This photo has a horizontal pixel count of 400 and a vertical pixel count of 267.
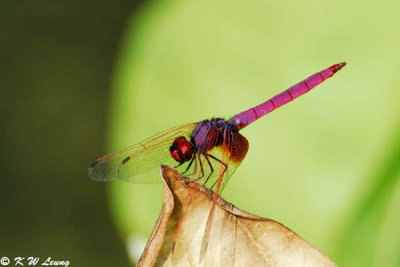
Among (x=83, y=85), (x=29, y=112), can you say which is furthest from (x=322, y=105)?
(x=29, y=112)

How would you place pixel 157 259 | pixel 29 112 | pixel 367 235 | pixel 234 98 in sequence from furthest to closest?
pixel 29 112 < pixel 234 98 < pixel 367 235 < pixel 157 259

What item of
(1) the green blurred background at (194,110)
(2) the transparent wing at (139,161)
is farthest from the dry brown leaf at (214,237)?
(2) the transparent wing at (139,161)

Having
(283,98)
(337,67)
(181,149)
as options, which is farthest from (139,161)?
(337,67)

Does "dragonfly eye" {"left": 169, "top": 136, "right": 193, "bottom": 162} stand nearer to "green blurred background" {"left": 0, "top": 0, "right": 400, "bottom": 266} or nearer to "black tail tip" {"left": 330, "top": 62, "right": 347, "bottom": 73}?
"green blurred background" {"left": 0, "top": 0, "right": 400, "bottom": 266}

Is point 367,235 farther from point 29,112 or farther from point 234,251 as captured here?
point 29,112

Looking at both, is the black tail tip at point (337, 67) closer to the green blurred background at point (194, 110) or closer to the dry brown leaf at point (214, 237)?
the green blurred background at point (194, 110)

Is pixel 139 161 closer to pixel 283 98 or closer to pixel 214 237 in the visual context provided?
pixel 283 98
